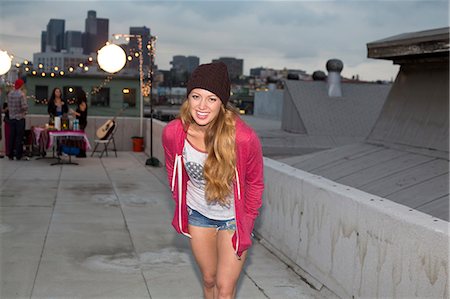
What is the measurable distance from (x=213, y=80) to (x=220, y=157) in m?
0.49

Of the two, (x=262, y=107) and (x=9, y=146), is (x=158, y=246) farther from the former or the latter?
(x=262, y=107)

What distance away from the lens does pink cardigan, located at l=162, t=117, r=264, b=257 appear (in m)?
3.51

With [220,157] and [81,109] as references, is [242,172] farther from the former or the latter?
[81,109]

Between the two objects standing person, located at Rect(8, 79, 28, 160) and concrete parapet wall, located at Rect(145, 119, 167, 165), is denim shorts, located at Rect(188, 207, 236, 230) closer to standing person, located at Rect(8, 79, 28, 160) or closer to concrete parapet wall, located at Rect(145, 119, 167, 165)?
concrete parapet wall, located at Rect(145, 119, 167, 165)

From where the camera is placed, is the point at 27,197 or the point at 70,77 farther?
the point at 70,77

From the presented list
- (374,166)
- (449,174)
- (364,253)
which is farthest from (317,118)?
(364,253)

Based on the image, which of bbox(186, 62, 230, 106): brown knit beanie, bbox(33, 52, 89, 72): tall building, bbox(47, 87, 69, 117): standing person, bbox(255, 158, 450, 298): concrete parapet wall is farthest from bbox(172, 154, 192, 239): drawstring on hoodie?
bbox(33, 52, 89, 72): tall building

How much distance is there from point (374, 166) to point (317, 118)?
1344 cm

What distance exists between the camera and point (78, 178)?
11719 millimetres

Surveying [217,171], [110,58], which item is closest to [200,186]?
[217,171]

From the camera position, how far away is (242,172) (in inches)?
139

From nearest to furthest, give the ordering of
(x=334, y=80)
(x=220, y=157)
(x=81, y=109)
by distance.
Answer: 1. (x=220, y=157)
2. (x=81, y=109)
3. (x=334, y=80)

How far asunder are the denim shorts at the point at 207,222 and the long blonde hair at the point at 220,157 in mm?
140

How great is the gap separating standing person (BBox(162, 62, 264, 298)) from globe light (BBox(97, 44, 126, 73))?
10.8 meters
